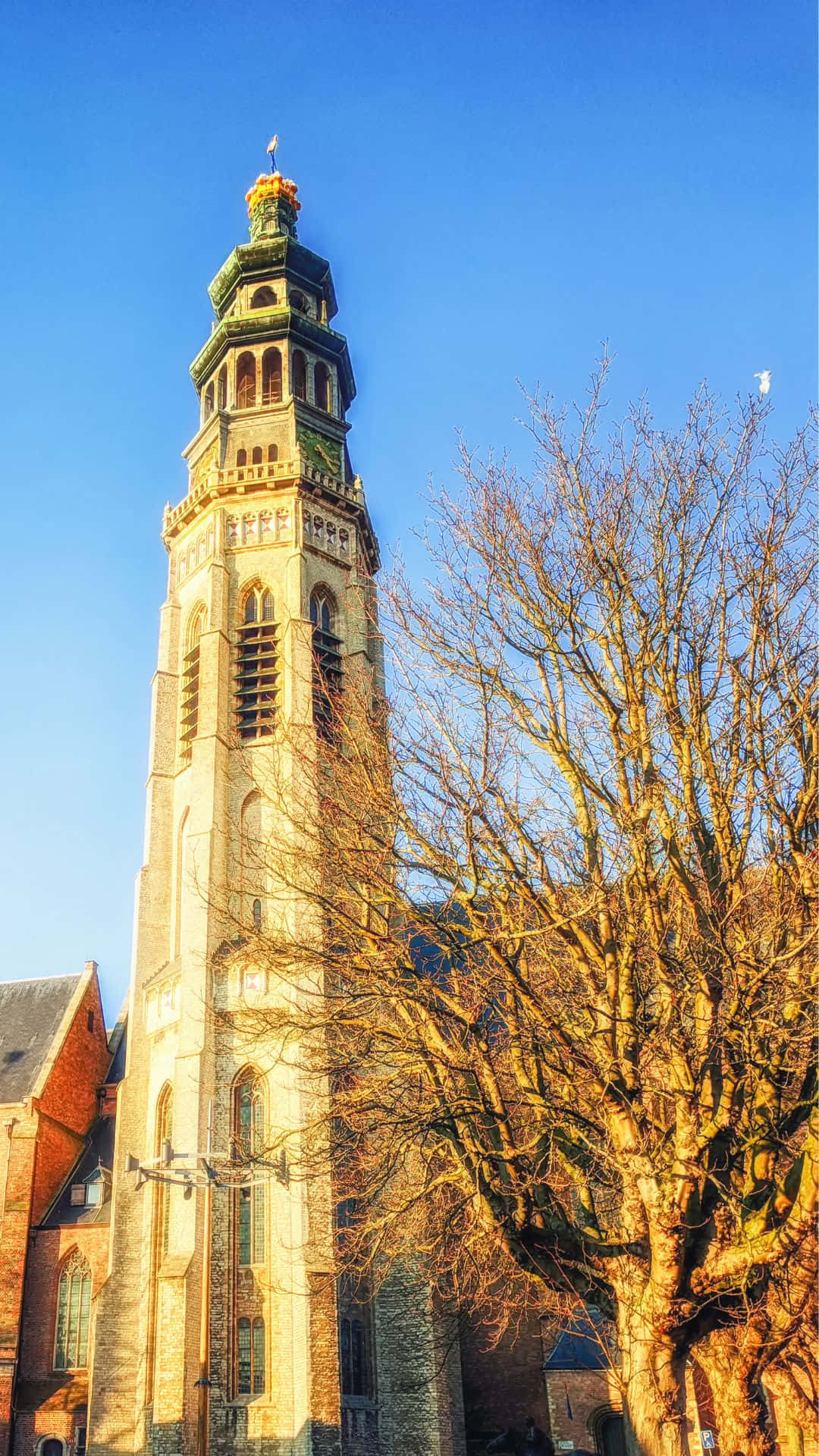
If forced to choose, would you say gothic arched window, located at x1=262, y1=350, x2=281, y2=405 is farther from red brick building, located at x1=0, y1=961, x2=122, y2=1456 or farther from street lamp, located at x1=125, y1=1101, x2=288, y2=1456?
street lamp, located at x1=125, y1=1101, x2=288, y2=1456

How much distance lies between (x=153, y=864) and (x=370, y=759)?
1562 centimetres

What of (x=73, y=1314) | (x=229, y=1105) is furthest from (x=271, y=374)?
(x=73, y=1314)

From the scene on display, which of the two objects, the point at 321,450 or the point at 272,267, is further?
the point at 272,267

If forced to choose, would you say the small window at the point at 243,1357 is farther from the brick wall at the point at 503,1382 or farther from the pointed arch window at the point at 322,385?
the pointed arch window at the point at 322,385

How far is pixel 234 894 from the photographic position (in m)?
24.8

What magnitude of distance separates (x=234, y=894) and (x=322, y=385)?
1645 cm

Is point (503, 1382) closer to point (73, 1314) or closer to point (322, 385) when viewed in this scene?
point (73, 1314)

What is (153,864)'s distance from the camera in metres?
26.8

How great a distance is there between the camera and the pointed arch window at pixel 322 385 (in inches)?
1339

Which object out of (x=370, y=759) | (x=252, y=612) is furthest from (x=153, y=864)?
(x=370, y=759)

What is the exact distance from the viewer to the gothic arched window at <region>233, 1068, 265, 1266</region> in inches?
842

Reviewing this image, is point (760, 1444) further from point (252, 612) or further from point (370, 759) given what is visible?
point (252, 612)

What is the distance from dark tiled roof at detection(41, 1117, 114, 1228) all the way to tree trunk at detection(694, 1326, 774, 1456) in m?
19.6

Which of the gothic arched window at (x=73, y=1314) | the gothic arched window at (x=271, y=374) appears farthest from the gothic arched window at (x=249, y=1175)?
the gothic arched window at (x=271, y=374)
